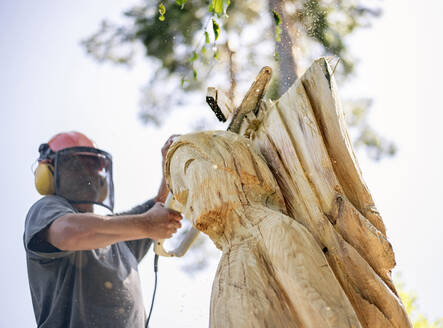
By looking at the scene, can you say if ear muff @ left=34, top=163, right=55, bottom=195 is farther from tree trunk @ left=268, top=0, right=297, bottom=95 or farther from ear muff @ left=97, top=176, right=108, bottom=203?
tree trunk @ left=268, top=0, right=297, bottom=95

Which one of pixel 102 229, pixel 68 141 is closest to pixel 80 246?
Answer: pixel 102 229

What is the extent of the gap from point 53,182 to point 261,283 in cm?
248

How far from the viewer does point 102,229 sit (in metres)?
2.32

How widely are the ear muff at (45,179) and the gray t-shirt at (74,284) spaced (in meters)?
0.34

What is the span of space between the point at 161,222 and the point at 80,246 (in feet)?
1.72

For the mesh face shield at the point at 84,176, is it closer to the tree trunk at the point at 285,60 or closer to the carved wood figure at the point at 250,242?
the tree trunk at the point at 285,60

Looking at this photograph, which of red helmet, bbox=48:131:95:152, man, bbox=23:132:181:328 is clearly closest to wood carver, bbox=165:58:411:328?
man, bbox=23:132:181:328

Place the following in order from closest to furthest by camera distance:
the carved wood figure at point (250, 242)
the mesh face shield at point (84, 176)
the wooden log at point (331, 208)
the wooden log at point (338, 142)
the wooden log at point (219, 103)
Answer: the carved wood figure at point (250, 242) → the wooden log at point (331, 208) → the wooden log at point (338, 142) → the wooden log at point (219, 103) → the mesh face shield at point (84, 176)

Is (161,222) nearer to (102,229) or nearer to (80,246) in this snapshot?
(102,229)

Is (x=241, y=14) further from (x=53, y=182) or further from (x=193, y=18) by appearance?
(x=53, y=182)

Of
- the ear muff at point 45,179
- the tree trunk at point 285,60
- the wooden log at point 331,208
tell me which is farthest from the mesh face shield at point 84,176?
the wooden log at point 331,208

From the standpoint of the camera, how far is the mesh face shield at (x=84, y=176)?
9.90 ft

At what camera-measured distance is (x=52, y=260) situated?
8.56 ft

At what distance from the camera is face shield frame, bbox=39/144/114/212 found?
3018mm
